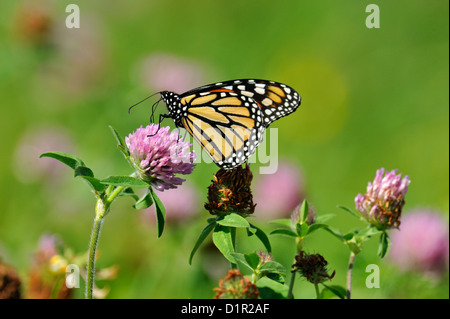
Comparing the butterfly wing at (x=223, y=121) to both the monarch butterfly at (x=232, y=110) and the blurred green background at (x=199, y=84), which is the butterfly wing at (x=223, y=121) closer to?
the monarch butterfly at (x=232, y=110)

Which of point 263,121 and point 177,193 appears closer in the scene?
point 263,121

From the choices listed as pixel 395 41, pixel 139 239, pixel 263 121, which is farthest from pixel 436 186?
pixel 263 121

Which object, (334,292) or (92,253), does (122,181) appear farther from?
(334,292)

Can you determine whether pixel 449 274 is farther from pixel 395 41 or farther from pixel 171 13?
pixel 171 13

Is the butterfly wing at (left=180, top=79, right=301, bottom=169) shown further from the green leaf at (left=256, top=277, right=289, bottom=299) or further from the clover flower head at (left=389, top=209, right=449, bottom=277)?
the clover flower head at (left=389, top=209, right=449, bottom=277)

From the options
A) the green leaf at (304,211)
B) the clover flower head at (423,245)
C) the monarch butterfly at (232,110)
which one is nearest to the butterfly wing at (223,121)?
the monarch butterfly at (232,110)

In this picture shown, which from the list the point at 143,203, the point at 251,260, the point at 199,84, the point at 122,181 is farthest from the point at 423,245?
the point at 199,84
